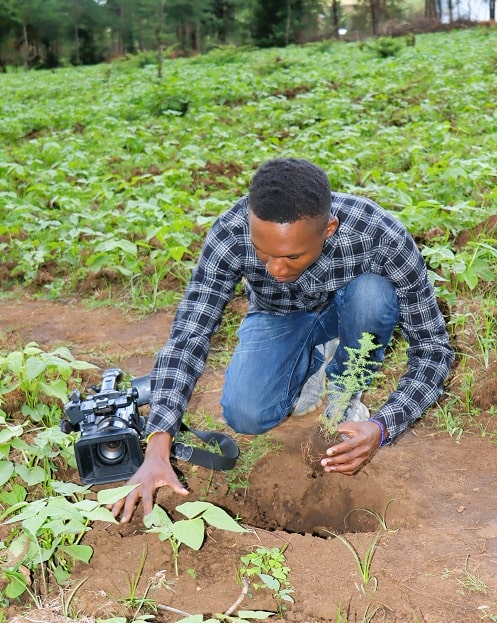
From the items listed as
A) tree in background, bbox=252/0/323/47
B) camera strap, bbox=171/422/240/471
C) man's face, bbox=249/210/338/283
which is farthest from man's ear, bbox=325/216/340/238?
tree in background, bbox=252/0/323/47

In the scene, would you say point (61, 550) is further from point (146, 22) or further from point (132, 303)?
point (146, 22)

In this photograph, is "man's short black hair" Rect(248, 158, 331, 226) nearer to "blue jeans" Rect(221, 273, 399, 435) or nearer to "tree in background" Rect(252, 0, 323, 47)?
"blue jeans" Rect(221, 273, 399, 435)

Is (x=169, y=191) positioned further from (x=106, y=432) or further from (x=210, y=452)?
(x=106, y=432)

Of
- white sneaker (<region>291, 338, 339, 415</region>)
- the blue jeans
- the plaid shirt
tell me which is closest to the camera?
the plaid shirt

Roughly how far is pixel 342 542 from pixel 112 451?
747mm

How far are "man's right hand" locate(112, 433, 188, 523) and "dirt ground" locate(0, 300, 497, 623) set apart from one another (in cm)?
17

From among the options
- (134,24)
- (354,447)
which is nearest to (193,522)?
(354,447)

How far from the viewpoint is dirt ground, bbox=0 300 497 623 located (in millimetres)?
1778

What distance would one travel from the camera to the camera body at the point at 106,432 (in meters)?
1.98

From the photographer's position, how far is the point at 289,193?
1.93 meters

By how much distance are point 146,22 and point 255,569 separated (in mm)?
30938

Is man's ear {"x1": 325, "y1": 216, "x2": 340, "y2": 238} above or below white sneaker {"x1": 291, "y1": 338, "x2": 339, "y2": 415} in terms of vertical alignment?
above

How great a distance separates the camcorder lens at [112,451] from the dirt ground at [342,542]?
9.0 inches

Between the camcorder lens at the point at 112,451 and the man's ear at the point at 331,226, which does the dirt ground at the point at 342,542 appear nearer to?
the camcorder lens at the point at 112,451
